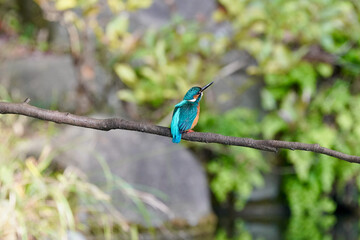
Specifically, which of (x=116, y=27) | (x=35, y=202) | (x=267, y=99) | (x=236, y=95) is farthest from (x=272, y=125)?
(x=35, y=202)

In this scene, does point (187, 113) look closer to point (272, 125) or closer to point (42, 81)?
point (272, 125)

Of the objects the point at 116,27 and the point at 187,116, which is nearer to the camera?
the point at 187,116

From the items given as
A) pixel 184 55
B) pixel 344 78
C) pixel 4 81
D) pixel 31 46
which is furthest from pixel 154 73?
pixel 31 46

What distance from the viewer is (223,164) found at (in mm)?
4875

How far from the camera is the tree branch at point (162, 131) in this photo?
40.8 inches

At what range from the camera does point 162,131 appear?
3.54 feet

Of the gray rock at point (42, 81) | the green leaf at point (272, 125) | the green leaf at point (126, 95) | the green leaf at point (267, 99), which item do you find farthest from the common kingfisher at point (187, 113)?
the gray rock at point (42, 81)

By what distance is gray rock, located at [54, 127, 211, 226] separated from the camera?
372 cm

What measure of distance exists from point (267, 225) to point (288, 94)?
4.57 ft

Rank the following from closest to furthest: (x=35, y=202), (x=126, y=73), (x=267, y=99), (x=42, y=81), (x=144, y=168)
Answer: (x=35, y=202) < (x=144, y=168) < (x=126, y=73) < (x=267, y=99) < (x=42, y=81)

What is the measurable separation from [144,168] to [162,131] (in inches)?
119

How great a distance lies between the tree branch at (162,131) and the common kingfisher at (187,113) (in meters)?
0.02

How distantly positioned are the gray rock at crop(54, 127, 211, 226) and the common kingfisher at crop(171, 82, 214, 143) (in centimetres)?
251

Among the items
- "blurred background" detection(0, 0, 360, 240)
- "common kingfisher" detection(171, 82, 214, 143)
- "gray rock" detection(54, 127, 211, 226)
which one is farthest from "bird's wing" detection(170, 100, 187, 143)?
"blurred background" detection(0, 0, 360, 240)
